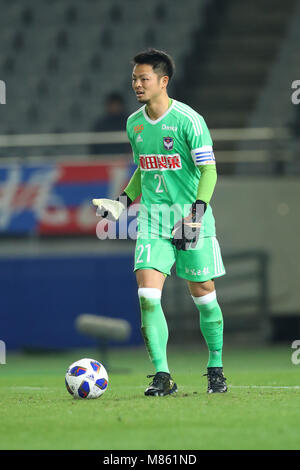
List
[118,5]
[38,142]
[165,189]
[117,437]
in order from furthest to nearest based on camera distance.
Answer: [118,5] → [38,142] → [165,189] → [117,437]

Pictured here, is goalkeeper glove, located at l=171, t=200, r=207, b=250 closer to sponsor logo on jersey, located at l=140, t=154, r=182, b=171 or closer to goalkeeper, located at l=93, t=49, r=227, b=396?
goalkeeper, located at l=93, t=49, r=227, b=396

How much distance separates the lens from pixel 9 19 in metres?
21.9

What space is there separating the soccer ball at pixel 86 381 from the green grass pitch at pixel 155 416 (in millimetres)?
94

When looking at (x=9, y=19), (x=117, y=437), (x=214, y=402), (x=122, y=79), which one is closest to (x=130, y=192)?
(x=214, y=402)

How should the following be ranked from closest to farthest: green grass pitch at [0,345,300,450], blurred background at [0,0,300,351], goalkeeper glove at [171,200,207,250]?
green grass pitch at [0,345,300,450] < goalkeeper glove at [171,200,207,250] < blurred background at [0,0,300,351]

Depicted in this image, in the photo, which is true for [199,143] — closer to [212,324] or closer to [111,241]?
[212,324]

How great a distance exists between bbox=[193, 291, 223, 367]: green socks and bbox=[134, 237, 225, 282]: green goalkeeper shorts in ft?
0.58

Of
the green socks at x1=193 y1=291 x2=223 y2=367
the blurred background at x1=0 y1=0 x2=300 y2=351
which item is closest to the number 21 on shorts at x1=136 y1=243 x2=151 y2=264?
the green socks at x1=193 y1=291 x2=223 y2=367

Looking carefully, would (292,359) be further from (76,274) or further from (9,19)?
(9,19)

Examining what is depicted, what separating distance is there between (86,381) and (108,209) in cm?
127

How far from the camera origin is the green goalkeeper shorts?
7180 millimetres

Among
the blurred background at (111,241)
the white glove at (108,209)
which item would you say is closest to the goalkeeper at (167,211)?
the white glove at (108,209)

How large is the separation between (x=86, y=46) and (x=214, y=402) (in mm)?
14737

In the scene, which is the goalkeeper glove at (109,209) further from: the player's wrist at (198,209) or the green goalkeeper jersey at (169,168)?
the player's wrist at (198,209)
